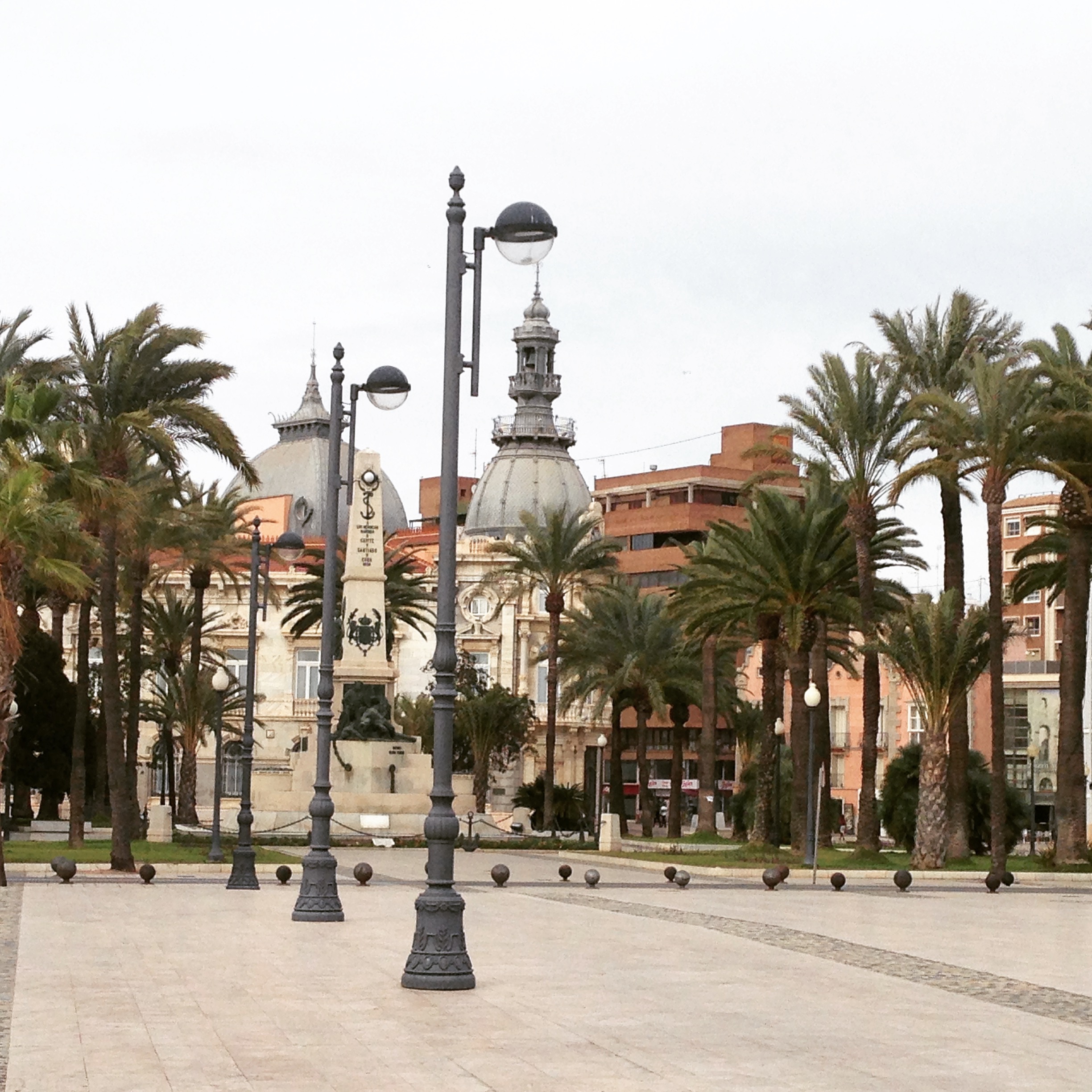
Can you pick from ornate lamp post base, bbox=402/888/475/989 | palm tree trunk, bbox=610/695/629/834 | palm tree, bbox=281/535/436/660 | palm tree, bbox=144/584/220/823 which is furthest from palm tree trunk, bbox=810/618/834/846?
ornate lamp post base, bbox=402/888/475/989

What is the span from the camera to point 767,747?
45625mm

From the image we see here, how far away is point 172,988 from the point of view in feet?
49.4

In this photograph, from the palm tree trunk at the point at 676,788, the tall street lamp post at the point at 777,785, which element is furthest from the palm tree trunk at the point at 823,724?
the palm tree trunk at the point at 676,788

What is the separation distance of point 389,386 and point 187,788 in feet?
156

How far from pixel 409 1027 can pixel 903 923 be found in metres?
14.2

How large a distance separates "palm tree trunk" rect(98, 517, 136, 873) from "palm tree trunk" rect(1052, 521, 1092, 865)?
19.5m

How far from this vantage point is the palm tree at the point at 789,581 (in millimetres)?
45688

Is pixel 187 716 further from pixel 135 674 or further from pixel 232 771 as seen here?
pixel 232 771

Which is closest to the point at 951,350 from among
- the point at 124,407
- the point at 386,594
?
the point at 124,407

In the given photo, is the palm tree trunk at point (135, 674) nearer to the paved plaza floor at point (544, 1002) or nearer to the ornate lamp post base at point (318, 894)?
the paved plaza floor at point (544, 1002)

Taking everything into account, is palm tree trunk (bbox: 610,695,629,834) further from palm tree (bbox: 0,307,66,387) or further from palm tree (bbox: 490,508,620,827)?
palm tree (bbox: 0,307,66,387)

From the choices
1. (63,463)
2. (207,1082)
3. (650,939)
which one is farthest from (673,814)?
(207,1082)

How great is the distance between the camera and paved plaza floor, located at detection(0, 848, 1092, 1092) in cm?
1097

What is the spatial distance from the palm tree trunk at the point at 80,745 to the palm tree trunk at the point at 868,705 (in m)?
16.2
